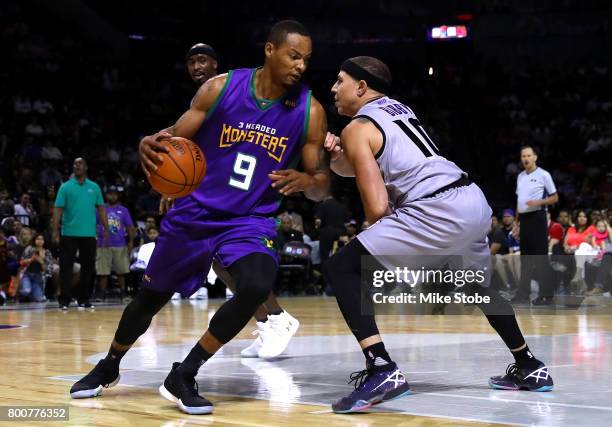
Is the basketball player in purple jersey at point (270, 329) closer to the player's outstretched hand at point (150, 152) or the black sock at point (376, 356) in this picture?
the player's outstretched hand at point (150, 152)

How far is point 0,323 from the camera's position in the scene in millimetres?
9453

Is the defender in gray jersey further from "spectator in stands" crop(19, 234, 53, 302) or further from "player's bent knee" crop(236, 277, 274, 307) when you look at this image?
"spectator in stands" crop(19, 234, 53, 302)

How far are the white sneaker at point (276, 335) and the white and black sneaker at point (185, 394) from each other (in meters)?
1.90

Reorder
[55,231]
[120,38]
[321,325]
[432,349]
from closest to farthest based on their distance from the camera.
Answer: [432,349], [321,325], [55,231], [120,38]

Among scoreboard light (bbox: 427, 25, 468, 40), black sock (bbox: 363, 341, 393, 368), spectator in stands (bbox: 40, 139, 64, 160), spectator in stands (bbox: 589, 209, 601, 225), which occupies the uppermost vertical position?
scoreboard light (bbox: 427, 25, 468, 40)

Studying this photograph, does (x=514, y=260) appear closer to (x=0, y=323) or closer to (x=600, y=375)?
(x=0, y=323)

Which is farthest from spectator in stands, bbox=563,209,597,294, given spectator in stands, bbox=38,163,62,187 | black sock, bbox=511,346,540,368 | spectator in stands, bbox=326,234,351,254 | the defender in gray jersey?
the defender in gray jersey

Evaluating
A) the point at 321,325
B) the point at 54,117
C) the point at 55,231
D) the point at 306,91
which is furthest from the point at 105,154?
the point at 306,91

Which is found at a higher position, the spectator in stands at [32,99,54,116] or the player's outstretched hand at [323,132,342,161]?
the spectator in stands at [32,99,54,116]

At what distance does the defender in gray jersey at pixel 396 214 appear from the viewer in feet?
14.6

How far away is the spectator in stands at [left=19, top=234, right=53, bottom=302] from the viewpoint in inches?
511

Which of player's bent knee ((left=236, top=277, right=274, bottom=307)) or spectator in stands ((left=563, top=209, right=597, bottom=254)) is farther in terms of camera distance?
spectator in stands ((left=563, top=209, right=597, bottom=254))

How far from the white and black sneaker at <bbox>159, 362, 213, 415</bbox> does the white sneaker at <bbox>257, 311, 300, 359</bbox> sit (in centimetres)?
190

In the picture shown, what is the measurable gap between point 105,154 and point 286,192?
49.0ft
